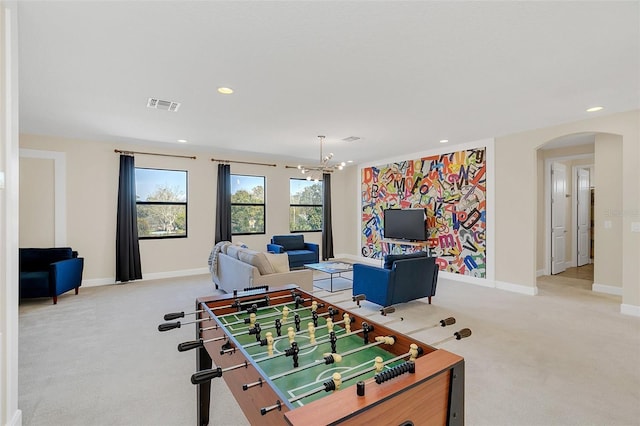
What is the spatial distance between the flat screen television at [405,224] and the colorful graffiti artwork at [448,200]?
0.18 metres

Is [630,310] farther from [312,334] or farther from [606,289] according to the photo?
[312,334]

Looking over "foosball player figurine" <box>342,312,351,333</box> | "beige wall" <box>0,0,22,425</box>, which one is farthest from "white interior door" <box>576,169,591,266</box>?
"beige wall" <box>0,0,22,425</box>

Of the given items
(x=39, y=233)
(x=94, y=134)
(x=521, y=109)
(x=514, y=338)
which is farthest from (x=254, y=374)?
(x=39, y=233)

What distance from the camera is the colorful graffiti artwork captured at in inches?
211

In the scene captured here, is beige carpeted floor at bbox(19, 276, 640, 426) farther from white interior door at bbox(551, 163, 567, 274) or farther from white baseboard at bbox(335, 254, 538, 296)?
white interior door at bbox(551, 163, 567, 274)

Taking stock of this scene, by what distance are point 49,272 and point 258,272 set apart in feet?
9.95

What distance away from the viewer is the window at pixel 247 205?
679 centimetres

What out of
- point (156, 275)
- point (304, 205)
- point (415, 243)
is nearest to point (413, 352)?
point (415, 243)

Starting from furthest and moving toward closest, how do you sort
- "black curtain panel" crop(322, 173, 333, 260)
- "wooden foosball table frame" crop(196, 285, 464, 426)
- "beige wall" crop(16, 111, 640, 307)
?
1. "black curtain panel" crop(322, 173, 333, 260)
2. "beige wall" crop(16, 111, 640, 307)
3. "wooden foosball table frame" crop(196, 285, 464, 426)

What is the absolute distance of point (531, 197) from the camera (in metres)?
4.64

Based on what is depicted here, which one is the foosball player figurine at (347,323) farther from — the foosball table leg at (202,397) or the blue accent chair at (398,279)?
the blue accent chair at (398,279)

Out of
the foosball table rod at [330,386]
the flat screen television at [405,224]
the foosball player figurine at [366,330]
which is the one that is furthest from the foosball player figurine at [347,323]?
the flat screen television at [405,224]

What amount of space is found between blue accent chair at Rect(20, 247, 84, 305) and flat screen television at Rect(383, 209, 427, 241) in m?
5.76

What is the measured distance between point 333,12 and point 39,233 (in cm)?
582
